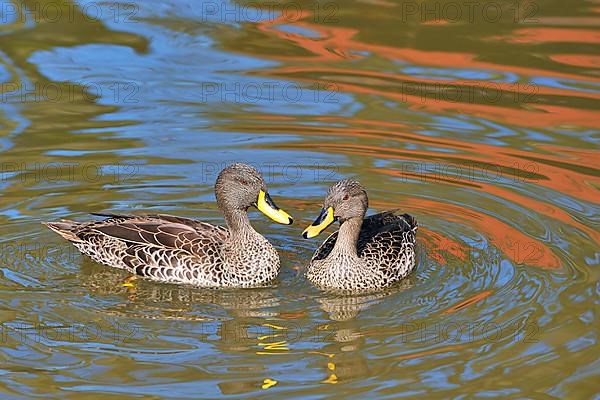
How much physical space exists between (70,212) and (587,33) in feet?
25.8

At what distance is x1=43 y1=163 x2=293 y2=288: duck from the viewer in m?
10.7

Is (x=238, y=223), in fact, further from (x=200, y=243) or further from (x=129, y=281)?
(x=129, y=281)

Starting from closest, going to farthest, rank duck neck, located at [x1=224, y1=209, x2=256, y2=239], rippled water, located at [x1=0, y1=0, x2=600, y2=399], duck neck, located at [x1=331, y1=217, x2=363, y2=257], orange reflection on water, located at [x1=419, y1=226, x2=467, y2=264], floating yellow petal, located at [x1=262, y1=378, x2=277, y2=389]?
floating yellow petal, located at [x1=262, y1=378, x2=277, y2=389], rippled water, located at [x1=0, y1=0, x2=600, y2=399], duck neck, located at [x1=331, y1=217, x2=363, y2=257], duck neck, located at [x1=224, y1=209, x2=256, y2=239], orange reflection on water, located at [x1=419, y1=226, x2=467, y2=264]

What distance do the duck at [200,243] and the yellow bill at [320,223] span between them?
25 cm

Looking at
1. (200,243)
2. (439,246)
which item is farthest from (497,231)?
(200,243)

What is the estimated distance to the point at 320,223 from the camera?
10.4 m

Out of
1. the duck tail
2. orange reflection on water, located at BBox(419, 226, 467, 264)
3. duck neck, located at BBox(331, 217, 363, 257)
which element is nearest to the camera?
duck neck, located at BBox(331, 217, 363, 257)

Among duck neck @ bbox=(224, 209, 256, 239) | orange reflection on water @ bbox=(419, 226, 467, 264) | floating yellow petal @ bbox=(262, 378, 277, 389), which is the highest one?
duck neck @ bbox=(224, 209, 256, 239)

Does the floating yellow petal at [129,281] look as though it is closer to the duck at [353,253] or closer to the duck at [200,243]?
the duck at [200,243]

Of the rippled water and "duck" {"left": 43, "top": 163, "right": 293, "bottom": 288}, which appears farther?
"duck" {"left": 43, "top": 163, "right": 293, "bottom": 288}

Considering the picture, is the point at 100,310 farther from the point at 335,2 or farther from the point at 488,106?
Answer: the point at 335,2

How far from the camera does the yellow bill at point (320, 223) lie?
1031 centimetres

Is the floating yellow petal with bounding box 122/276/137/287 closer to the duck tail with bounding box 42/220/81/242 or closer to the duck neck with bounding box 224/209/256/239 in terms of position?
the duck tail with bounding box 42/220/81/242

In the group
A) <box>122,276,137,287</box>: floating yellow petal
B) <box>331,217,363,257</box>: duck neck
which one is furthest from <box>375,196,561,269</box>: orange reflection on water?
<box>122,276,137,287</box>: floating yellow petal
